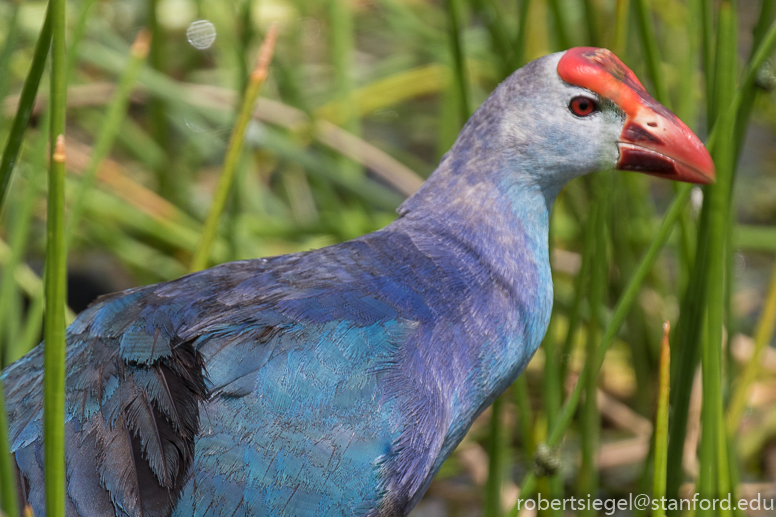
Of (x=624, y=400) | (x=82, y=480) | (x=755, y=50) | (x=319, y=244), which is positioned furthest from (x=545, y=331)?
(x=319, y=244)

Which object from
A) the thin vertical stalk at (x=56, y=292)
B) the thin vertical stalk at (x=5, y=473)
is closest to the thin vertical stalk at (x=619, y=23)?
the thin vertical stalk at (x=56, y=292)

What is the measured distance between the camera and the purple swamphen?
104 cm

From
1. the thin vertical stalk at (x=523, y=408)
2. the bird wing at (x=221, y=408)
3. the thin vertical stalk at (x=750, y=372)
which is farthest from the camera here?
the thin vertical stalk at (x=750, y=372)

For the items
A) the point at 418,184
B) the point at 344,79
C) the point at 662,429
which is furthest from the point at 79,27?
the point at 344,79

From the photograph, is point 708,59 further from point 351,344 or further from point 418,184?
point 418,184

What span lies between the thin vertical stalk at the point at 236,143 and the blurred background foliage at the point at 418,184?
0.75ft

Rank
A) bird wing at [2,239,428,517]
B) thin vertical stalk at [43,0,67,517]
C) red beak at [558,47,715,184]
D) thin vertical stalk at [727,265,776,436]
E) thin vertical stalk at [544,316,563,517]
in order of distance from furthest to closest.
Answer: thin vertical stalk at [727,265,776,436] < thin vertical stalk at [544,316,563,517] < red beak at [558,47,715,184] < bird wing at [2,239,428,517] < thin vertical stalk at [43,0,67,517]

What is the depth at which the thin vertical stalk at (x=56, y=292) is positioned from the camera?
694mm

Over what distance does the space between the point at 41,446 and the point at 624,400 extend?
5.58 ft

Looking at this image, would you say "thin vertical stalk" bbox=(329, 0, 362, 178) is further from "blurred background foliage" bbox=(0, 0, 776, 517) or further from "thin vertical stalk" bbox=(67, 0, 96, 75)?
"thin vertical stalk" bbox=(67, 0, 96, 75)

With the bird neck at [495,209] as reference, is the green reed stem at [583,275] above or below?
below

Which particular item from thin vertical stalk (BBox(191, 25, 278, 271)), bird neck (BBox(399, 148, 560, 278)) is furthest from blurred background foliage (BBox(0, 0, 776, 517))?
thin vertical stalk (BBox(191, 25, 278, 271))

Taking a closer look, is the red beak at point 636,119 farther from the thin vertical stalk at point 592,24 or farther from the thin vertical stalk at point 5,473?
the thin vertical stalk at point 5,473

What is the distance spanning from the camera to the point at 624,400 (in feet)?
7.61
